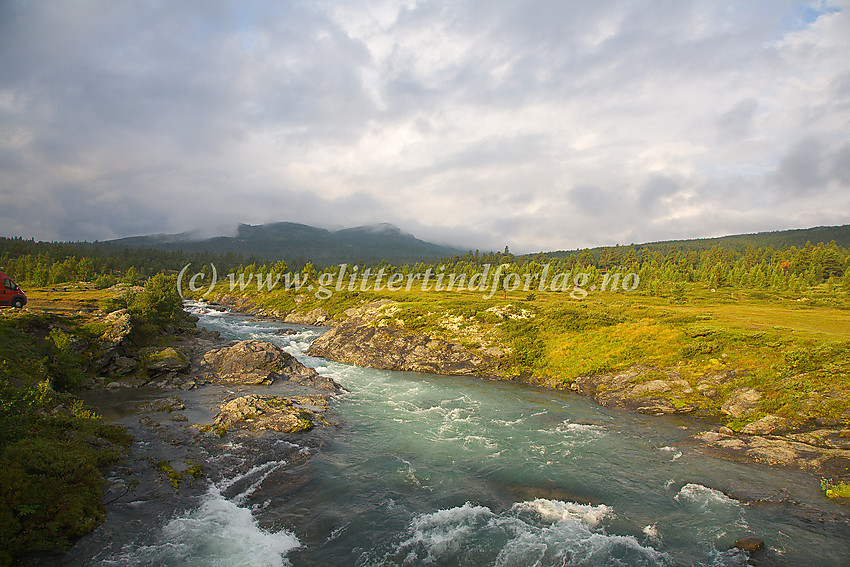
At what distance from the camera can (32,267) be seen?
11856cm

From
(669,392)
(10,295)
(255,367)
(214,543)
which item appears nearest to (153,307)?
(10,295)

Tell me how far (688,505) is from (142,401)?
37432mm

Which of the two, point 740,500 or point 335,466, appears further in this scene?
point 335,466

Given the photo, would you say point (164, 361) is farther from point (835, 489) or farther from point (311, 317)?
point (311, 317)

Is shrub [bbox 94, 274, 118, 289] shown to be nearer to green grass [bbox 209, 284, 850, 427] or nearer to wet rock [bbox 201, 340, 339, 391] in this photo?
wet rock [bbox 201, 340, 339, 391]

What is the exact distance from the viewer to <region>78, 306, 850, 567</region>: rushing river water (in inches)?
579

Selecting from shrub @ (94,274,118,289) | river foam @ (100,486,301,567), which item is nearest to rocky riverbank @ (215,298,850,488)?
river foam @ (100,486,301,567)

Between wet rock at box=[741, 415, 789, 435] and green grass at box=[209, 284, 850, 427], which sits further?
green grass at box=[209, 284, 850, 427]

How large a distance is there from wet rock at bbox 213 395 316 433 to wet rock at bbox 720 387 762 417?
31.4 metres

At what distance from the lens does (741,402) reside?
95.3 ft

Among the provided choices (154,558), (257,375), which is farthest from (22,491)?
(257,375)

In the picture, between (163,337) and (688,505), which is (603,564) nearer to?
(688,505)

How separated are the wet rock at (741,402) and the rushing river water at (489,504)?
392 centimetres

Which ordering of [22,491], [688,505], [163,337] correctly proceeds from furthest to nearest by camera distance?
[163,337], [688,505], [22,491]
